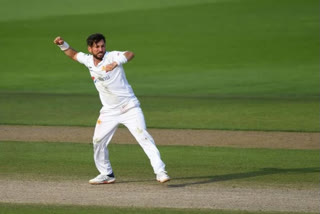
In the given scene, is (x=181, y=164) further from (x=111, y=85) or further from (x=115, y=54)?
(x=115, y=54)

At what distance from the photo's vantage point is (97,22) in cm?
3772

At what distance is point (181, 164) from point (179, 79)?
614 inches

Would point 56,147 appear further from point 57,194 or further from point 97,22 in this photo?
point 97,22

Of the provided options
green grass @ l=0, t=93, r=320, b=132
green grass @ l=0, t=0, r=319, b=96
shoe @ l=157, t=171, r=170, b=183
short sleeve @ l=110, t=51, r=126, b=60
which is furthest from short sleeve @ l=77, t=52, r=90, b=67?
green grass @ l=0, t=0, r=319, b=96

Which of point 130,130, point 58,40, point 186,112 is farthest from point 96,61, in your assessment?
point 186,112

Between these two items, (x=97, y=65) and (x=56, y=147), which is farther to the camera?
Answer: (x=56, y=147)

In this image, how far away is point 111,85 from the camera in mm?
11797

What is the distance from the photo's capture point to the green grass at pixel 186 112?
18.6 metres

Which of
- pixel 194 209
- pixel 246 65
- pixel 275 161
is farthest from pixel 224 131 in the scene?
pixel 246 65

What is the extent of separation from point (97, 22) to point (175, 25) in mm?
3379

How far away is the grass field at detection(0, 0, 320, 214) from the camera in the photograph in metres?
13.5

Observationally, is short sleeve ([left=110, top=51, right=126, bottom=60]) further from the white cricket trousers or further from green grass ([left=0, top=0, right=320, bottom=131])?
green grass ([left=0, top=0, right=320, bottom=131])

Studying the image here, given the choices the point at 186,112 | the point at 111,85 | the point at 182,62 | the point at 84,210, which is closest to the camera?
the point at 84,210

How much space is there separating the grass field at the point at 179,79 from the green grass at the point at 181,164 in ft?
0.06
